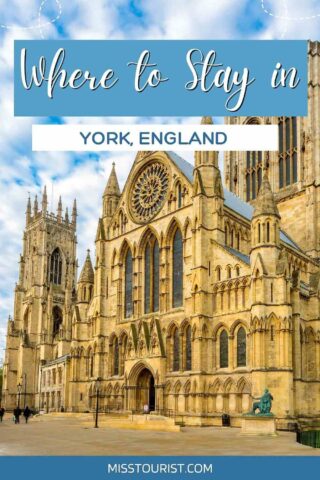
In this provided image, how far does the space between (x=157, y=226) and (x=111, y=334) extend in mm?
11434

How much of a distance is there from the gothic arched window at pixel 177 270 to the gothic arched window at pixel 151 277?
2.45 metres

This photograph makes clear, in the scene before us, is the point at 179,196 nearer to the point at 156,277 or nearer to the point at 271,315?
the point at 156,277

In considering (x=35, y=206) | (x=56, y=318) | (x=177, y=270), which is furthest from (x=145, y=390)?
(x=35, y=206)

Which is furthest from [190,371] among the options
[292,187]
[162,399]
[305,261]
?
[292,187]

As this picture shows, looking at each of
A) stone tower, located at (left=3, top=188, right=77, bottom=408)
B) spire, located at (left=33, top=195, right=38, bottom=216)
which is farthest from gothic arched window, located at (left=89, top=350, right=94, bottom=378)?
spire, located at (left=33, top=195, right=38, bottom=216)

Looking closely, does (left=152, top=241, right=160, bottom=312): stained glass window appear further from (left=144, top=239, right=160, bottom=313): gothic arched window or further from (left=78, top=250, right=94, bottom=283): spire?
(left=78, top=250, right=94, bottom=283): spire

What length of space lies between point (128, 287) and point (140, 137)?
38.6 meters

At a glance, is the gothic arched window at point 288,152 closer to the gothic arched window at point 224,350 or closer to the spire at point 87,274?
the spire at point 87,274

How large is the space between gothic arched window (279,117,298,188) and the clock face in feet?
72.3

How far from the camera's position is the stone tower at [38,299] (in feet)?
305

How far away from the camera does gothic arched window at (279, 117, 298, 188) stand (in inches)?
2792

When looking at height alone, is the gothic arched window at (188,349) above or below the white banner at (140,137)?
below

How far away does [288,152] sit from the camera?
237 ft

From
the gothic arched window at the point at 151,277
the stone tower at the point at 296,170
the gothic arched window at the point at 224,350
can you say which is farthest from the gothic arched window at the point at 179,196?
the stone tower at the point at 296,170
